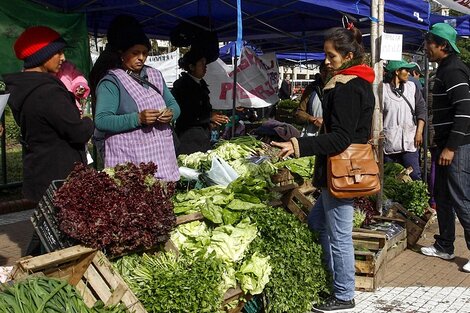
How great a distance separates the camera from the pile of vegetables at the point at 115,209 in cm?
313

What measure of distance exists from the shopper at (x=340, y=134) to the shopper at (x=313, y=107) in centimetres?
208

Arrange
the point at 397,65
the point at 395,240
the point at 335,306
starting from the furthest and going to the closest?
the point at 397,65 → the point at 395,240 → the point at 335,306

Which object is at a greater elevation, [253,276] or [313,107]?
[313,107]

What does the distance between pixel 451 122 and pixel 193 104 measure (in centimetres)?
257

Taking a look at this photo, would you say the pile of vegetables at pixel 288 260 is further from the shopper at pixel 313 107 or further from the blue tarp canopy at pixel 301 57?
the blue tarp canopy at pixel 301 57

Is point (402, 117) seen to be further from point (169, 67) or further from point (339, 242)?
point (169, 67)

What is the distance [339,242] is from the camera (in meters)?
4.09

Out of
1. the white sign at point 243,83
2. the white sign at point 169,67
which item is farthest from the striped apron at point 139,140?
the white sign at point 169,67

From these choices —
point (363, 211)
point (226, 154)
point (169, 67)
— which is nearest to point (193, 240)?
point (226, 154)

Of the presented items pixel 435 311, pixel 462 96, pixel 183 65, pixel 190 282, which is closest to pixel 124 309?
pixel 190 282

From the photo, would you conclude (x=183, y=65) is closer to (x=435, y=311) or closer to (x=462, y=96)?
(x=462, y=96)

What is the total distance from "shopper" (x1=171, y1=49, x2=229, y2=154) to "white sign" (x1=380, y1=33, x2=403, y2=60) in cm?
187

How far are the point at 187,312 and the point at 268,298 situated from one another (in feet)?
2.97

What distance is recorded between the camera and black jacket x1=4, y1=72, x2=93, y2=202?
12.1 feet
